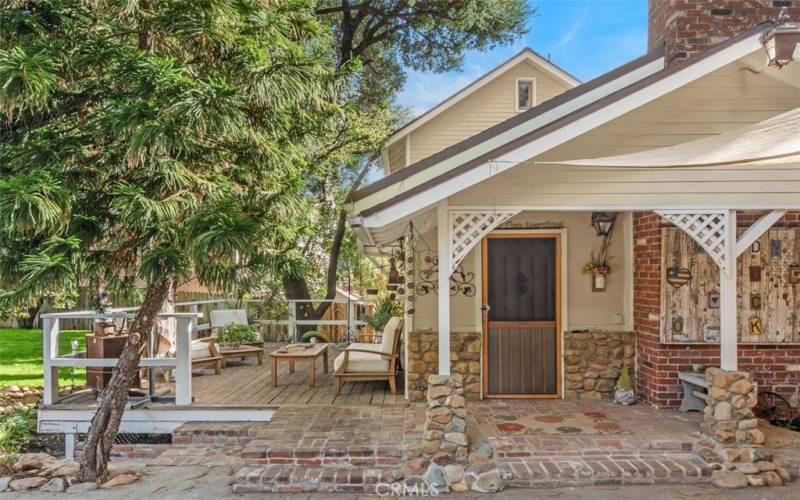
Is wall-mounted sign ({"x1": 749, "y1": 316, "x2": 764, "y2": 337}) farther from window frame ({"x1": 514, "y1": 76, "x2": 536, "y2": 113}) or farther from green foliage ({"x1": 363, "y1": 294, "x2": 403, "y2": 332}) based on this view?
green foliage ({"x1": 363, "y1": 294, "x2": 403, "y2": 332})

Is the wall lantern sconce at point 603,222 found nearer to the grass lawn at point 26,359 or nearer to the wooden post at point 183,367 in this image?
the wooden post at point 183,367

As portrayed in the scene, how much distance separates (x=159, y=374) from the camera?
847 cm

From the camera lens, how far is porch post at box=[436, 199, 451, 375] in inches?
208

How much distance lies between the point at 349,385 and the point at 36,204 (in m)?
4.63

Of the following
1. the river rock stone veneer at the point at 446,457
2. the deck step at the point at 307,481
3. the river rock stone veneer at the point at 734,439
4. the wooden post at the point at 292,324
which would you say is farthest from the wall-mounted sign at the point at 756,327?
the wooden post at the point at 292,324

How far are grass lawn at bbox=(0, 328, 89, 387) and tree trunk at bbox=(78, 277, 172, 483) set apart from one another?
5.38 m

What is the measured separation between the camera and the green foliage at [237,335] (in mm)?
9773

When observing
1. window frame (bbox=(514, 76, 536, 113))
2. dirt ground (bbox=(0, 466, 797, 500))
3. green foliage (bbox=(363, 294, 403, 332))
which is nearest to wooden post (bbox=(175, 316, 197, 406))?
dirt ground (bbox=(0, 466, 797, 500))

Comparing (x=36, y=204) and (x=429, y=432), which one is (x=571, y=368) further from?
(x=36, y=204)

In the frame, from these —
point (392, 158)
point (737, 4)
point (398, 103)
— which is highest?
point (398, 103)

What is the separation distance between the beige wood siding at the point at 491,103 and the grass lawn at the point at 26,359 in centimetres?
796

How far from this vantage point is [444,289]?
535 cm

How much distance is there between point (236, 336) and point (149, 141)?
6120 mm

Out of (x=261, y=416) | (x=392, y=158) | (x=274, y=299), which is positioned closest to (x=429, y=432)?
(x=261, y=416)
